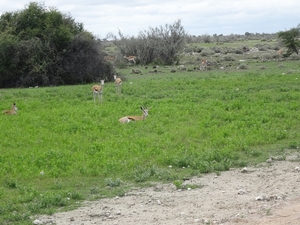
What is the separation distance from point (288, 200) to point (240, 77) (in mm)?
17088

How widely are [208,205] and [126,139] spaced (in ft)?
17.2

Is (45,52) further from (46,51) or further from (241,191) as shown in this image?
(241,191)

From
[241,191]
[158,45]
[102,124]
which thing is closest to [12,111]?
[102,124]

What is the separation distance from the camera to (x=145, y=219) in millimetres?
7617

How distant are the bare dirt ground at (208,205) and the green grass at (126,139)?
0.46m

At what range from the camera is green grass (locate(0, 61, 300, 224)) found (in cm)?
959

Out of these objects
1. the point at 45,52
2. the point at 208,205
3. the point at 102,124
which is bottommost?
the point at 208,205

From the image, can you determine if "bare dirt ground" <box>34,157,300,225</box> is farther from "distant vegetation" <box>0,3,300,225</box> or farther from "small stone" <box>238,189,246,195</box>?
"distant vegetation" <box>0,3,300,225</box>

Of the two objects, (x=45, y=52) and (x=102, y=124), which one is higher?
(x=45, y=52)

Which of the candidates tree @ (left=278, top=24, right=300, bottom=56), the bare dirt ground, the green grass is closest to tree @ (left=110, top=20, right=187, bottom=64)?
tree @ (left=278, top=24, right=300, bottom=56)

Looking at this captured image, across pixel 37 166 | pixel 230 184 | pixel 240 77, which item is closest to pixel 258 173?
pixel 230 184

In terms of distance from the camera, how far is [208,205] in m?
8.15

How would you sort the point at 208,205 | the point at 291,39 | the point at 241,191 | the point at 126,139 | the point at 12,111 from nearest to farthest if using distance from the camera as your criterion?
the point at 208,205, the point at 241,191, the point at 126,139, the point at 12,111, the point at 291,39

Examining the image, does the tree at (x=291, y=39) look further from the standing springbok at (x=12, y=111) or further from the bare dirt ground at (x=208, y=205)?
the bare dirt ground at (x=208, y=205)
